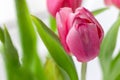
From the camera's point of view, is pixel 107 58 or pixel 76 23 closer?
pixel 76 23

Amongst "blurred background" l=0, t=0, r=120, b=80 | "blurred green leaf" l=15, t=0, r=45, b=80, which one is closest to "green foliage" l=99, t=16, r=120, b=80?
"blurred green leaf" l=15, t=0, r=45, b=80

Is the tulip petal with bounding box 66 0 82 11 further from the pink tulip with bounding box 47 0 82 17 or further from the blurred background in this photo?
the blurred background

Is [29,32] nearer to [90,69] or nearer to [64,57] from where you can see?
[64,57]

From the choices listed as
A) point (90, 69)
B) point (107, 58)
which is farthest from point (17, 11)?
point (90, 69)

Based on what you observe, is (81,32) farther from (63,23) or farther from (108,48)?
(108,48)

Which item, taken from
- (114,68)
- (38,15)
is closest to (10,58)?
(114,68)
